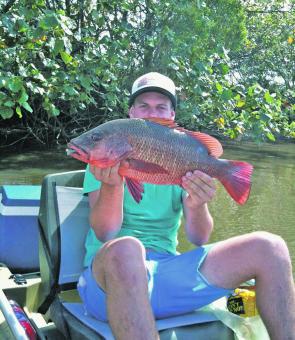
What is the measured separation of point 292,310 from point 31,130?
1145 cm

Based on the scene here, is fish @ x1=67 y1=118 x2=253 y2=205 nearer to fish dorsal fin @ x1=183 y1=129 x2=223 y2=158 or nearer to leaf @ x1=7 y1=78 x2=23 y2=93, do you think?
fish dorsal fin @ x1=183 y1=129 x2=223 y2=158

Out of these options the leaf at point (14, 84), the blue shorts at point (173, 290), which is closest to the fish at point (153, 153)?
the blue shorts at point (173, 290)

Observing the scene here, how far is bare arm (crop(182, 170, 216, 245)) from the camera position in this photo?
2432 mm

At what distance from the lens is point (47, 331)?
2799mm

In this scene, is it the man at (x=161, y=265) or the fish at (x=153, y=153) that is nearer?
the man at (x=161, y=265)

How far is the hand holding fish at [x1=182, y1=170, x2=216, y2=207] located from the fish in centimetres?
3

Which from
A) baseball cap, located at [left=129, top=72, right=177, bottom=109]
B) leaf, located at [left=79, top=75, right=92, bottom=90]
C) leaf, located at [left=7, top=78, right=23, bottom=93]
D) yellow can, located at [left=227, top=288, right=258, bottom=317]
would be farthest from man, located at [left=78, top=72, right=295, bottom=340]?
leaf, located at [left=79, top=75, right=92, bottom=90]

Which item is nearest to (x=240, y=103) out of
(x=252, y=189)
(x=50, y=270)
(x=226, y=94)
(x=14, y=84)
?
(x=226, y=94)

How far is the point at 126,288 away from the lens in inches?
84.7

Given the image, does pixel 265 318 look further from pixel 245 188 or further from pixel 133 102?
pixel 133 102

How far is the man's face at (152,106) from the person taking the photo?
9.56 feet

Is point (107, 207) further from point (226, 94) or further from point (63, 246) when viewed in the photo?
point (226, 94)

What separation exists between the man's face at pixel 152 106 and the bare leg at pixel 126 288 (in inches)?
35.5

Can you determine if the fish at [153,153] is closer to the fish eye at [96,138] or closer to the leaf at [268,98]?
the fish eye at [96,138]
